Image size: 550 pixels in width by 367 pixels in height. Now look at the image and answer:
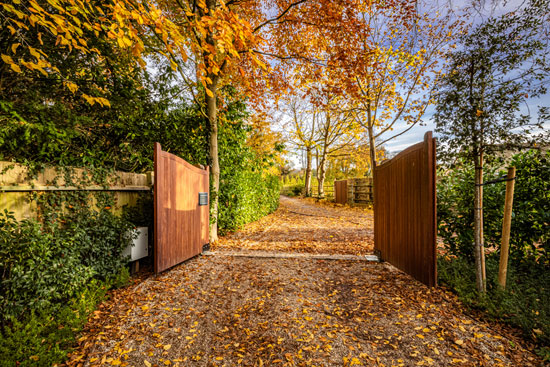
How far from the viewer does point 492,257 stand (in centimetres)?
367

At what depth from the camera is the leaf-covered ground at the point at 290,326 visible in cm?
206

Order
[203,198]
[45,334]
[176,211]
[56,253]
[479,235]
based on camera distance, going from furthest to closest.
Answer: [203,198] → [176,211] → [479,235] → [56,253] → [45,334]

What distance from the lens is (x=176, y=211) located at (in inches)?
162

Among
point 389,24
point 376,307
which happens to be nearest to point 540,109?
point 376,307

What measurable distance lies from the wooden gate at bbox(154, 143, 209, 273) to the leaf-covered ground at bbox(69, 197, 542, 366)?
493mm

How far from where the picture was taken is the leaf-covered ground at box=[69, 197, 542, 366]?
206 centimetres

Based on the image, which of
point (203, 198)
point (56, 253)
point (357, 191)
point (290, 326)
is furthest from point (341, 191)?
point (56, 253)

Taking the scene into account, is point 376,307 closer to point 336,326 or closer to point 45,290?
point 336,326

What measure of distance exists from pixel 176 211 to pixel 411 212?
387 centimetres

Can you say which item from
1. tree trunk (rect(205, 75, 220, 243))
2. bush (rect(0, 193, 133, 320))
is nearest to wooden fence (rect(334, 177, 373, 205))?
tree trunk (rect(205, 75, 220, 243))

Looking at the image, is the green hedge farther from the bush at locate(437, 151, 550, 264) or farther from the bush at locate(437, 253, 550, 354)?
the bush at locate(437, 151, 550, 264)

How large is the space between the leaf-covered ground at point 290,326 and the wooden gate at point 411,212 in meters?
0.35

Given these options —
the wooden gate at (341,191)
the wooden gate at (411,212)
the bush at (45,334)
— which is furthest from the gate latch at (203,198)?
the wooden gate at (341,191)

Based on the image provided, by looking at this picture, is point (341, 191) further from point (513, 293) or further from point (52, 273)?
point (52, 273)
